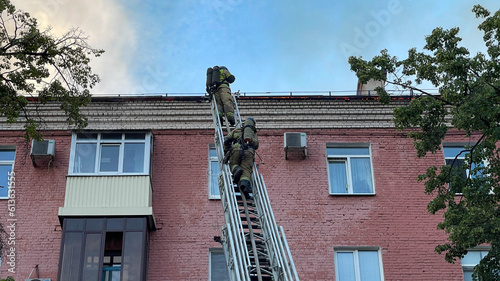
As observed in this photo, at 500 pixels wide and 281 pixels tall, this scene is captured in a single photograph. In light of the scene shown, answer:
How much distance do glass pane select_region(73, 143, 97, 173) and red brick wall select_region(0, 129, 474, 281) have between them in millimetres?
320

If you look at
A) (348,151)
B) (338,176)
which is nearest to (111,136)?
(338,176)

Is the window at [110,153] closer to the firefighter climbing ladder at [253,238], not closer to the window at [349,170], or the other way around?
the window at [349,170]

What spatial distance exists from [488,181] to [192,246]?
6.84m

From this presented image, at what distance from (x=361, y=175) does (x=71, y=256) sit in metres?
7.07

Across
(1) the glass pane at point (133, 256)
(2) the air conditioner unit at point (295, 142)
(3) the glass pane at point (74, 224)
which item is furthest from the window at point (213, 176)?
(3) the glass pane at point (74, 224)

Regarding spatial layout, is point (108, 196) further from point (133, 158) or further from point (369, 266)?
point (369, 266)

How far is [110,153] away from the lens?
19125mm

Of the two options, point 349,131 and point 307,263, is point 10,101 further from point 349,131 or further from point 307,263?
point 349,131

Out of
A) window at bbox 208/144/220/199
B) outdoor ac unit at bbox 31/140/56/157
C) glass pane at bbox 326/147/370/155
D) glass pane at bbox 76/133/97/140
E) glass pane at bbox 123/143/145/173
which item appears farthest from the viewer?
glass pane at bbox 326/147/370/155

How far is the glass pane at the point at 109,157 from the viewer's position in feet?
62.0

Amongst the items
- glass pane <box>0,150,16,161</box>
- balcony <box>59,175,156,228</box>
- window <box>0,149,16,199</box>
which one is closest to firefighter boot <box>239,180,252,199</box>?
balcony <box>59,175,156,228</box>

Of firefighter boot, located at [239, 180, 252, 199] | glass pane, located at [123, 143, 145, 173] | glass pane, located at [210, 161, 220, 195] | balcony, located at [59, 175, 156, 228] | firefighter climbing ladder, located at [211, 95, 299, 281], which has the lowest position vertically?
firefighter climbing ladder, located at [211, 95, 299, 281]

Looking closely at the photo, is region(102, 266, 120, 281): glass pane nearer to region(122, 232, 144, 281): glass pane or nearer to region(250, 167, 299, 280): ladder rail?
region(122, 232, 144, 281): glass pane

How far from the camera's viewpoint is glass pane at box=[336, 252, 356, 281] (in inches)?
704
